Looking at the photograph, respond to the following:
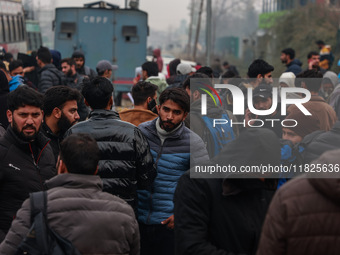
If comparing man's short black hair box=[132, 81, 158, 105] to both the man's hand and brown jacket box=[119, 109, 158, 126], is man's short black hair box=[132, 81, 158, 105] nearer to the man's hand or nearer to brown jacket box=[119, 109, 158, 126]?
brown jacket box=[119, 109, 158, 126]

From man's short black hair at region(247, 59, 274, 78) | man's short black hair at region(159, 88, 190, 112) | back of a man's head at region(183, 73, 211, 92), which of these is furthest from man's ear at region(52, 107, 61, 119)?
man's short black hair at region(247, 59, 274, 78)

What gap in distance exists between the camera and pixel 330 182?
10.4 ft

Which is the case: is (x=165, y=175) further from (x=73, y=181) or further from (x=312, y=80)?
(x=312, y=80)

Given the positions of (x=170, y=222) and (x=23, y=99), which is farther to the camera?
(x=170, y=222)

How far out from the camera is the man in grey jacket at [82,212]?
12.5ft

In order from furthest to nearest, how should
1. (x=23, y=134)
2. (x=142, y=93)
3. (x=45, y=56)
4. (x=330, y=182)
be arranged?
(x=45, y=56) → (x=142, y=93) → (x=23, y=134) → (x=330, y=182)

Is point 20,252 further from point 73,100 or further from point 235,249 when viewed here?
point 73,100

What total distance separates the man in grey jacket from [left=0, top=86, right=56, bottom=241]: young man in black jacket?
0.90 metres

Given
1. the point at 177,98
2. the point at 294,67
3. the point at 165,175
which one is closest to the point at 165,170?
the point at 165,175

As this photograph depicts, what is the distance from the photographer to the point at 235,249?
12.5 ft

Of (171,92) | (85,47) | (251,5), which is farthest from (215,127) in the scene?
(251,5)

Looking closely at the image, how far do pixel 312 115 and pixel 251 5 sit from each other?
380ft

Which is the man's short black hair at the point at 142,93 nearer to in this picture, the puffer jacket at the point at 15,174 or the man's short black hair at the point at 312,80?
the puffer jacket at the point at 15,174

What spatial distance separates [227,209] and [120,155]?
5.50ft
